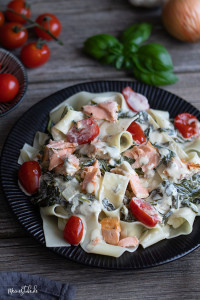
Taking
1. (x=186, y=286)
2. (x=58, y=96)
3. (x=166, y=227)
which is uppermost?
(x=58, y=96)

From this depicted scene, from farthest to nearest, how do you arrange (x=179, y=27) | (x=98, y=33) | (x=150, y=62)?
(x=98, y=33), (x=179, y=27), (x=150, y=62)

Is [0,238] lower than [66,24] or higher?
lower

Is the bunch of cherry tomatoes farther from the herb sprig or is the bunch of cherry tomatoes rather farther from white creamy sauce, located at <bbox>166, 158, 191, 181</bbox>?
white creamy sauce, located at <bbox>166, 158, 191, 181</bbox>

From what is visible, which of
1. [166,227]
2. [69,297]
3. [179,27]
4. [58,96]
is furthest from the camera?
[179,27]

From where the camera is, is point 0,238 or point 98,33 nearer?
point 0,238

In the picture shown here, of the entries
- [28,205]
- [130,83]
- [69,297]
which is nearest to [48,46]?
[130,83]

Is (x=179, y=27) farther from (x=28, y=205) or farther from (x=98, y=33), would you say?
(x=28, y=205)
